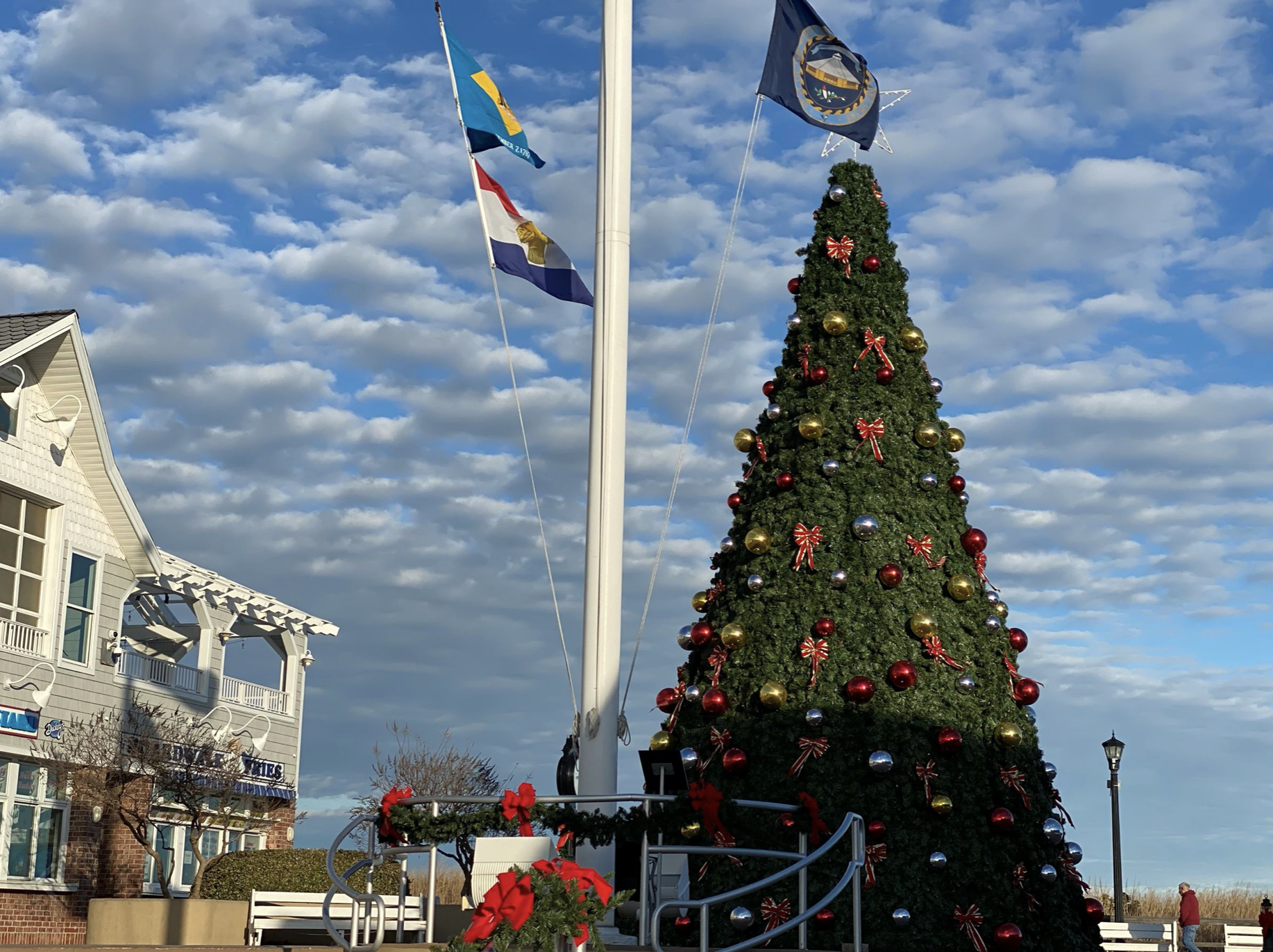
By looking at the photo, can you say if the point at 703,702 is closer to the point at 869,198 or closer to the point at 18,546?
the point at 869,198

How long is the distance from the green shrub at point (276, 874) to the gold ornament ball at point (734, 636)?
11.4 meters

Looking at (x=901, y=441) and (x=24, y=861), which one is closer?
(x=901, y=441)

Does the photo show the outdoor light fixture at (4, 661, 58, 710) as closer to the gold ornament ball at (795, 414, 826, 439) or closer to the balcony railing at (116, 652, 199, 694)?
the balcony railing at (116, 652, 199, 694)

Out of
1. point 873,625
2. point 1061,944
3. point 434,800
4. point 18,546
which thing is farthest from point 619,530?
point 18,546

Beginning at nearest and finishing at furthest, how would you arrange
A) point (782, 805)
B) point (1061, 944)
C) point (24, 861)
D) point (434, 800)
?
point (782, 805) < point (434, 800) < point (1061, 944) < point (24, 861)

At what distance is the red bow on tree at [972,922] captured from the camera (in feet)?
35.7

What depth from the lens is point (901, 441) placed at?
41.5 feet

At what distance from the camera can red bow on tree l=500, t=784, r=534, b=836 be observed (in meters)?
10.4

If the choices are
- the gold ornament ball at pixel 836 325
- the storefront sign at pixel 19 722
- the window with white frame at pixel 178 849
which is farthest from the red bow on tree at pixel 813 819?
the window with white frame at pixel 178 849

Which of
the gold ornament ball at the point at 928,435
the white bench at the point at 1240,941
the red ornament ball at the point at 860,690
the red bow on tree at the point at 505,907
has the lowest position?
the white bench at the point at 1240,941

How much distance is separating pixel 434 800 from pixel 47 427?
17397 millimetres

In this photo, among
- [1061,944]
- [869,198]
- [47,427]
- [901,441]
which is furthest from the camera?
[47,427]

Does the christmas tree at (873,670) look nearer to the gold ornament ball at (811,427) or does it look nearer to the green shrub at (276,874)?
the gold ornament ball at (811,427)

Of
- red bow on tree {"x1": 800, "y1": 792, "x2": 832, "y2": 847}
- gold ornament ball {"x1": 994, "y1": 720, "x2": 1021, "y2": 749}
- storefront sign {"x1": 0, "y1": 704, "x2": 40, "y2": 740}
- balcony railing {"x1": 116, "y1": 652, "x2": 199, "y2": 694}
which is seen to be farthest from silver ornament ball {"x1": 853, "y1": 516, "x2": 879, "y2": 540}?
balcony railing {"x1": 116, "y1": 652, "x2": 199, "y2": 694}
